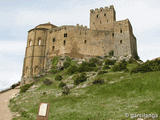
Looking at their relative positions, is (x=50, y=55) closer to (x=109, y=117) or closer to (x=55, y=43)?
(x=55, y=43)

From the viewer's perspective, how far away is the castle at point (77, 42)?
47719mm

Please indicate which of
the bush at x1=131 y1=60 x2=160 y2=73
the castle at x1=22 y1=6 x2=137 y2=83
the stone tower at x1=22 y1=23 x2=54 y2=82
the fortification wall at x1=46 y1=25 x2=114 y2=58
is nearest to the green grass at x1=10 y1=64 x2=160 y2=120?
the bush at x1=131 y1=60 x2=160 y2=73

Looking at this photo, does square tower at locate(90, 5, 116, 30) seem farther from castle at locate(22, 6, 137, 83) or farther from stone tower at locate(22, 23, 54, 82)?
stone tower at locate(22, 23, 54, 82)

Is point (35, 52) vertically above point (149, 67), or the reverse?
point (35, 52)

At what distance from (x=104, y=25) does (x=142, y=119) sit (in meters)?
46.2

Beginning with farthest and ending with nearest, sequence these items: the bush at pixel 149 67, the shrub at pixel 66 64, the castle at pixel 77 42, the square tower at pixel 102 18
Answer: the square tower at pixel 102 18, the castle at pixel 77 42, the shrub at pixel 66 64, the bush at pixel 149 67

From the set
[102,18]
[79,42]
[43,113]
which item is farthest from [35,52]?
[43,113]

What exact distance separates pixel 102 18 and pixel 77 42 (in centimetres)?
1270

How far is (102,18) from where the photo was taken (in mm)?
54344

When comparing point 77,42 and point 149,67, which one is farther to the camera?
point 77,42

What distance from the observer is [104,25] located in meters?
53.5

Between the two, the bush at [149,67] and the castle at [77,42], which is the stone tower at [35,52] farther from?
the bush at [149,67]

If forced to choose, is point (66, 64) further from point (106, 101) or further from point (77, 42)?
point (106, 101)

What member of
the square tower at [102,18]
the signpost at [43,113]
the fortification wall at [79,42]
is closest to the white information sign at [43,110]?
the signpost at [43,113]
